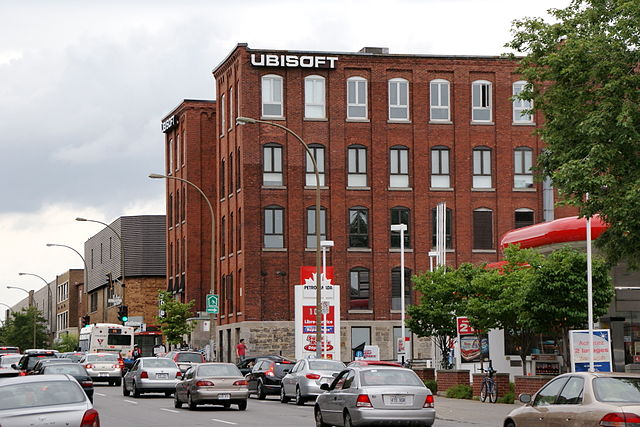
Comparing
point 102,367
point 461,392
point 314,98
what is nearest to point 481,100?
point 314,98

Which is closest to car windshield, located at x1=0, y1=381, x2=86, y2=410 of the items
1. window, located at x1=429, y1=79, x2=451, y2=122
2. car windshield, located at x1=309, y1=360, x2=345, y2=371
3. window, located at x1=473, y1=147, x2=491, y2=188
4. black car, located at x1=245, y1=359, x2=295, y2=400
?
car windshield, located at x1=309, y1=360, x2=345, y2=371

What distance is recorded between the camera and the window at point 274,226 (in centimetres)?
6825

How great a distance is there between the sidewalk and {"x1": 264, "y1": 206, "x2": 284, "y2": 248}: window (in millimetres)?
32008

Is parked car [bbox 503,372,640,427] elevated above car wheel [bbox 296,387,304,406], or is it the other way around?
parked car [bbox 503,372,640,427]

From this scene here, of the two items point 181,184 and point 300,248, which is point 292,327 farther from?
point 181,184

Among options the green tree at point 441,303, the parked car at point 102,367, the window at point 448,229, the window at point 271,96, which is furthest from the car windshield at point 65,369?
the window at point 448,229

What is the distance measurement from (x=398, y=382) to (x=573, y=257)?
1156 cm

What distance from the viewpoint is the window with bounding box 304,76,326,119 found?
227 ft

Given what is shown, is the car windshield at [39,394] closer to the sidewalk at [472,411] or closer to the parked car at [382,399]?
the parked car at [382,399]

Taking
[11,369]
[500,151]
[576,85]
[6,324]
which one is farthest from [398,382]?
[6,324]

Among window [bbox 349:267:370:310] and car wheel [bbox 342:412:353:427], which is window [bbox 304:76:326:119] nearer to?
window [bbox 349:267:370:310]

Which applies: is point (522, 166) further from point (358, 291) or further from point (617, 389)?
point (617, 389)

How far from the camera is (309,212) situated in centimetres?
6894

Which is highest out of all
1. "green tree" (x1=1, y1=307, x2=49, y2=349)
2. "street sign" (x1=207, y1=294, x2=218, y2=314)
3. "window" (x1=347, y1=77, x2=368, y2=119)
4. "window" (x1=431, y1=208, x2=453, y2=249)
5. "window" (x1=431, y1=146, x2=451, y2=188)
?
"window" (x1=347, y1=77, x2=368, y2=119)
